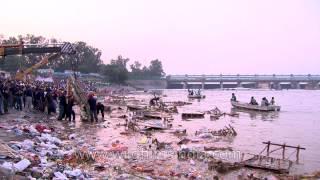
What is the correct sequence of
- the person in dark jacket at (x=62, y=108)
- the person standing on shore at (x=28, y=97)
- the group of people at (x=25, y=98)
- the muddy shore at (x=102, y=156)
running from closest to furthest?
the muddy shore at (x=102, y=156)
the group of people at (x=25, y=98)
the person in dark jacket at (x=62, y=108)
the person standing on shore at (x=28, y=97)

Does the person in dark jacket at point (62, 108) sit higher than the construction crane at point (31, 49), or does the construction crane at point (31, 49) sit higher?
the construction crane at point (31, 49)

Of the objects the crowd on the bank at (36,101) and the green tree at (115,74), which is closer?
the crowd on the bank at (36,101)

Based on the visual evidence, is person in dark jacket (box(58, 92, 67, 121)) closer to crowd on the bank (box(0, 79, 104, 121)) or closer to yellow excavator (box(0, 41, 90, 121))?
crowd on the bank (box(0, 79, 104, 121))

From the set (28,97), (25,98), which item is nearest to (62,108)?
(25,98)

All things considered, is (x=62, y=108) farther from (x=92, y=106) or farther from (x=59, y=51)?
(x=59, y=51)

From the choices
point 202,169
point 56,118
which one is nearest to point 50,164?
point 202,169

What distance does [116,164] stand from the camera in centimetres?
1581

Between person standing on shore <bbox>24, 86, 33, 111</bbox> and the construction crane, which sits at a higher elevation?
the construction crane

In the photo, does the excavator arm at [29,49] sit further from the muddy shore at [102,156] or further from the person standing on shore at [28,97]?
the muddy shore at [102,156]

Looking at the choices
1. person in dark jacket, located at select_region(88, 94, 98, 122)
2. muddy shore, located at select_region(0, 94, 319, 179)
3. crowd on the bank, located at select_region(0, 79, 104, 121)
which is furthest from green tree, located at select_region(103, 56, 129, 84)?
muddy shore, located at select_region(0, 94, 319, 179)

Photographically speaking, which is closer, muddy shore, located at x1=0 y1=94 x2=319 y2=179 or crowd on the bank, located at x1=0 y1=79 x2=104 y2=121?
muddy shore, located at x1=0 y1=94 x2=319 y2=179

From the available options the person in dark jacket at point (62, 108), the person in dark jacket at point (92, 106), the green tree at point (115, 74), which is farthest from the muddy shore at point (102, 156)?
the green tree at point (115, 74)

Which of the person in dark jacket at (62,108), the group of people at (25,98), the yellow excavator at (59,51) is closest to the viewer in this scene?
the group of people at (25,98)

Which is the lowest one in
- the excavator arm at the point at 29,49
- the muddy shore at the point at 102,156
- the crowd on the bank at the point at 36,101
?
the muddy shore at the point at 102,156
